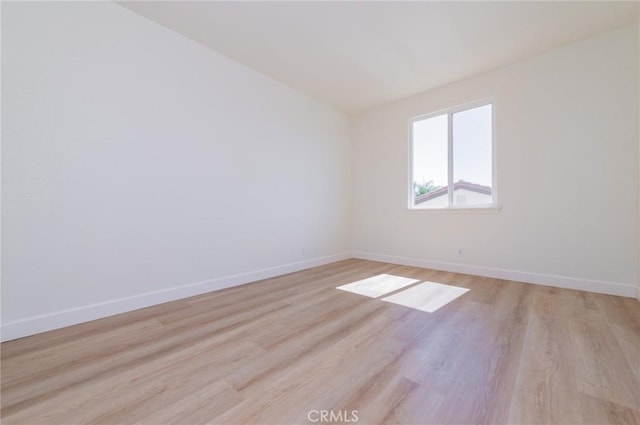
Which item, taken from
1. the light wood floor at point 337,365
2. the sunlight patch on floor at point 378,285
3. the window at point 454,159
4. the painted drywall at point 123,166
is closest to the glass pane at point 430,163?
the window at point 454,159

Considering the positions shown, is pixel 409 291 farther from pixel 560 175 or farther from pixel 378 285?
pixel 560 175

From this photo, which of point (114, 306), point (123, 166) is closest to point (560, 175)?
point (123, 166)

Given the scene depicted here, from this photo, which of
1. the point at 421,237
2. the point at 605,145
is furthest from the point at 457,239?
the point at 605,145

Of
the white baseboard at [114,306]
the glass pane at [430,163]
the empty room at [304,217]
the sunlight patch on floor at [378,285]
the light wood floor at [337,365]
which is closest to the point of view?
the light wood floor at [337,365]

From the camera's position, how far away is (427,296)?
2.62 m

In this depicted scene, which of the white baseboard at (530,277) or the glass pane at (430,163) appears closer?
the white baseboard at (530,277)

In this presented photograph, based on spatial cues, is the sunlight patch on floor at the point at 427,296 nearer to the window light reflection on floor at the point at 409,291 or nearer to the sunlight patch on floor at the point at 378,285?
the window light reflection on floor at the point at 409,291

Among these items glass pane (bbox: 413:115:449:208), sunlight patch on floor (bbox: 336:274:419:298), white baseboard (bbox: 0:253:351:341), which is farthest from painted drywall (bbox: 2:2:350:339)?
glass pane (bbox: 413:115:449:208)

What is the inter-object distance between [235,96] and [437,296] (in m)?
3.32

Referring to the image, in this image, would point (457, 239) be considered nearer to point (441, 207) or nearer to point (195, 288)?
point (441, 207)

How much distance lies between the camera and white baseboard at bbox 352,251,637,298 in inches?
103

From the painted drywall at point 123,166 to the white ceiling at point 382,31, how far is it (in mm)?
361

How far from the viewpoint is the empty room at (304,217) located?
1305 millimetres

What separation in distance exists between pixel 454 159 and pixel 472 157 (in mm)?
240
